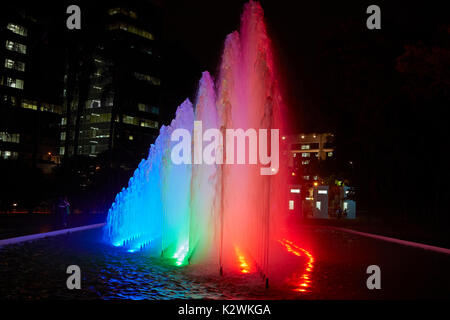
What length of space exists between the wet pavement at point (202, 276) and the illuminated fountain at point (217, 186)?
366cm

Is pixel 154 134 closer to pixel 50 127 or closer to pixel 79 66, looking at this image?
pixel 50 127

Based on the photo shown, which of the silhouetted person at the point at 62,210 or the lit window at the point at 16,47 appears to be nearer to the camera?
the silhouetted person at the point at 62,210

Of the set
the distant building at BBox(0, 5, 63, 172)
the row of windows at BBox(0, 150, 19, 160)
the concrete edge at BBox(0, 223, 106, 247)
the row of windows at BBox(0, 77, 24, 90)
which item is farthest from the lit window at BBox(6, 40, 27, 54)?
the concrete edge at BBox(0, 223, 106, 247)

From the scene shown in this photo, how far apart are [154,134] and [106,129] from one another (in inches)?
525

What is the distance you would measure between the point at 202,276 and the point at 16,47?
93.9 metres

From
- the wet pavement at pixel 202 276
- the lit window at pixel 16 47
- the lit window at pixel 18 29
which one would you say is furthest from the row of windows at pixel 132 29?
the wet pavement at pixel 202 276

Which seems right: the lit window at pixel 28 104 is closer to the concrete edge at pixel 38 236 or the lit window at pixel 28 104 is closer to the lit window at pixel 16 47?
the lit window at pixel 16 47

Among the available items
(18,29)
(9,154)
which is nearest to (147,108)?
(18,29)

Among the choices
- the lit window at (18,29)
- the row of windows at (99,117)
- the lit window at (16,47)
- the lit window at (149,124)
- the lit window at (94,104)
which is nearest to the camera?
the lit window at (16,47)

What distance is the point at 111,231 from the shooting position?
22859 mm

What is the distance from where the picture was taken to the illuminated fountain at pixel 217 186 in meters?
20.2

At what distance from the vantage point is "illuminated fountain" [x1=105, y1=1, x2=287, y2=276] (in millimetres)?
20172

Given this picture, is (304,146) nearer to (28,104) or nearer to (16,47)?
(28,104)

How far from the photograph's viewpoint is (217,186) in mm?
19156
